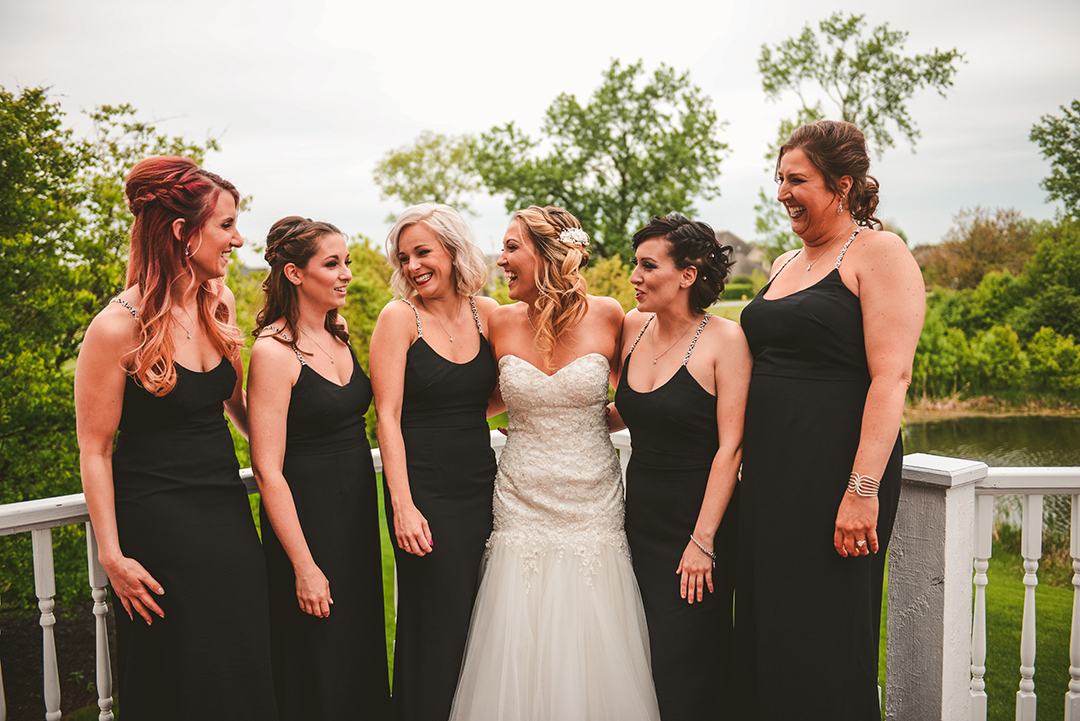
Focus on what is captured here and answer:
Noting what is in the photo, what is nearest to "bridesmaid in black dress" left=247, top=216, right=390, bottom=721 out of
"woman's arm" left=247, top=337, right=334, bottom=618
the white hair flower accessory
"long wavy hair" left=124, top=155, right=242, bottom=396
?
"woman's arm" left=247, top=337, right=334, bottom=618

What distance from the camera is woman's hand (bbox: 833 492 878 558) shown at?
85.7 inches

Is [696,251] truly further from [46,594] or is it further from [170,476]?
[46,594]

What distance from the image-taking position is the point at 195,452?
225 centimetres

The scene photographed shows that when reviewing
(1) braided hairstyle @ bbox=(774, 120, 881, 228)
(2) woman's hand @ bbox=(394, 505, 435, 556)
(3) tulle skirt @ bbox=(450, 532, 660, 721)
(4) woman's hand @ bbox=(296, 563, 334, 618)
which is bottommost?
(3) tulle skirt @ bbox=(450, 532, 660, 721)

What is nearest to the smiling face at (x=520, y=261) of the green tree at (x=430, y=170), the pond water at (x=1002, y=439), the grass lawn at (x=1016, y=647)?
the grass lawn at (x=1016, y=647)

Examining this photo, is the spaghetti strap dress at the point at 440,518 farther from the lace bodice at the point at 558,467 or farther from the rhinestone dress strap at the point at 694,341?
the rhinestone dress strap at the point at 694,341

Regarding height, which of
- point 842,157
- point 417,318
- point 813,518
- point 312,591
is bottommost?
point 312,591

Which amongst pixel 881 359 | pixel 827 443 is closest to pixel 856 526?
pixel 827 443

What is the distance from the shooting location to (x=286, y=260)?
8.66 feet

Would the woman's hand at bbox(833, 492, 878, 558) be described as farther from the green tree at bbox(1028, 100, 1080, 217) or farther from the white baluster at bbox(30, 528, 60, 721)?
the green tree at bbox(1028, 100, 1080, 217)

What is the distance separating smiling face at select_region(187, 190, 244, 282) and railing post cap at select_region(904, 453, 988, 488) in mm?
2417

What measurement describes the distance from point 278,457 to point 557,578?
1.10m

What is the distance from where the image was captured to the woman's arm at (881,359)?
2129 millimetres

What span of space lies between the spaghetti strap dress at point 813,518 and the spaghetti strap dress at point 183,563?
1.72m
